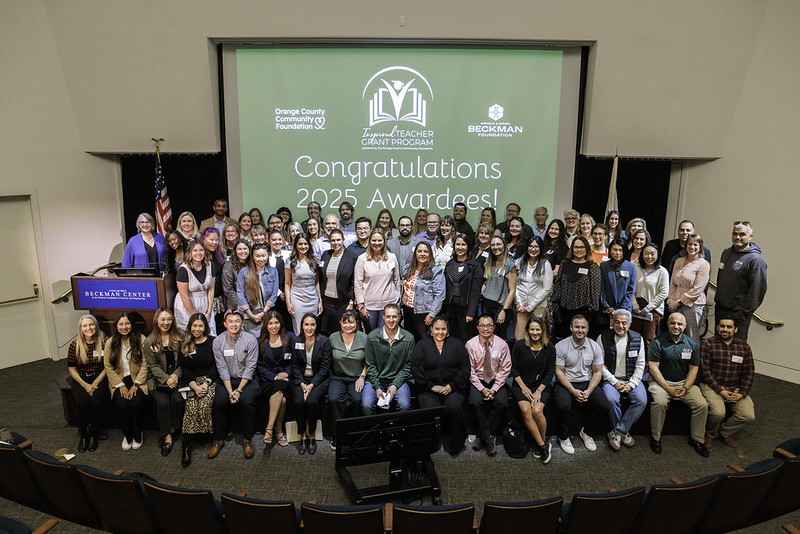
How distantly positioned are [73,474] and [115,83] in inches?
200

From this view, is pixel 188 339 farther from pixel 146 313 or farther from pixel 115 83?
pixel 115 83

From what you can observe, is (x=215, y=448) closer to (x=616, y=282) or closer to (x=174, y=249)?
(x=174, y=249)

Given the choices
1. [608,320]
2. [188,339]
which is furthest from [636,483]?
[188,339]

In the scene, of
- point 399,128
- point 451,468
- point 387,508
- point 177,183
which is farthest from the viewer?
point 177,183

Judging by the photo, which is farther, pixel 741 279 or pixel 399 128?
pixel 399 128

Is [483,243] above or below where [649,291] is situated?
above

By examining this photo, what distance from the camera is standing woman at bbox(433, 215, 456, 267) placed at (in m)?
5.44

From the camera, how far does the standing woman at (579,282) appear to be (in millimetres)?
4902

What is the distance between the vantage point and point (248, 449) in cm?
428

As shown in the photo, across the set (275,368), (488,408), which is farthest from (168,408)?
(488,408)

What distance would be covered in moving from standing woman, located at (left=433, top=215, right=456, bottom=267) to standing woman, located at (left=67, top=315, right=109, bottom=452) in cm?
322

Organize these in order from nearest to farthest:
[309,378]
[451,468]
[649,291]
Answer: [451,468], [309,378], [649,291]

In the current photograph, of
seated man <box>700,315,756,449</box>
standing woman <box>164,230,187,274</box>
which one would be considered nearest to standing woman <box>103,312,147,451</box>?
standing woman <box>164,230,187,274</box>

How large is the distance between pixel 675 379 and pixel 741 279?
1.49 metres
